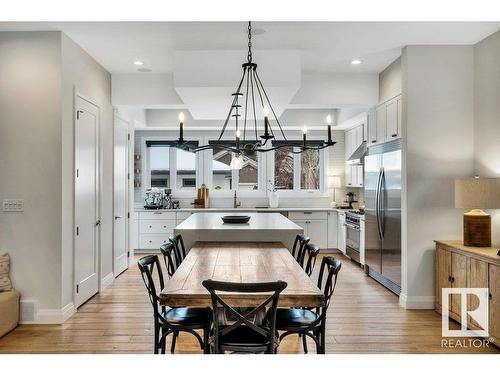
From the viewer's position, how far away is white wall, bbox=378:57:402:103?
4801 mm

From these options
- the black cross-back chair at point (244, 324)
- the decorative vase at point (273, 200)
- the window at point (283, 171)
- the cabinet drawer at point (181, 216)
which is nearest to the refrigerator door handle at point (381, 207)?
the black cross-back chair at point (244, 324)

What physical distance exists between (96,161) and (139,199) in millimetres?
3584

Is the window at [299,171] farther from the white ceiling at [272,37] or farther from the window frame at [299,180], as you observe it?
the white ceiling at [272,37]

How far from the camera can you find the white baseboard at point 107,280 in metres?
5.18

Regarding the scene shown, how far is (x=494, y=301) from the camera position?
3.24 metres

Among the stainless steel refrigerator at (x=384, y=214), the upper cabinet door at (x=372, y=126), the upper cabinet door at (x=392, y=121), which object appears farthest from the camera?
the upper cabinet door at (x=372, y=126)

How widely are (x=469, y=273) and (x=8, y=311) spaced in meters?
4.02

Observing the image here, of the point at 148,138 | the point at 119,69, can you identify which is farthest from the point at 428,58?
the point at 148,138

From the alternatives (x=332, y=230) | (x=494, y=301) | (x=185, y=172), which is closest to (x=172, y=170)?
(x=185, y=172)

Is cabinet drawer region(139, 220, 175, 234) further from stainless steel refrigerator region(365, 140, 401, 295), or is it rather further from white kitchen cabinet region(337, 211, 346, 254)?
stainless steel refrigerator region(365, 140, 401, 295)

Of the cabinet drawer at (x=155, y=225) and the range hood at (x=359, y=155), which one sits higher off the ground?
the range hood at (x=359, y=155)

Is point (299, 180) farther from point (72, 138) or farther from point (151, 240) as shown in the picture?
point (72, 138)

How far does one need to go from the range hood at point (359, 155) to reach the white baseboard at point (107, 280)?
4340 millimetres
